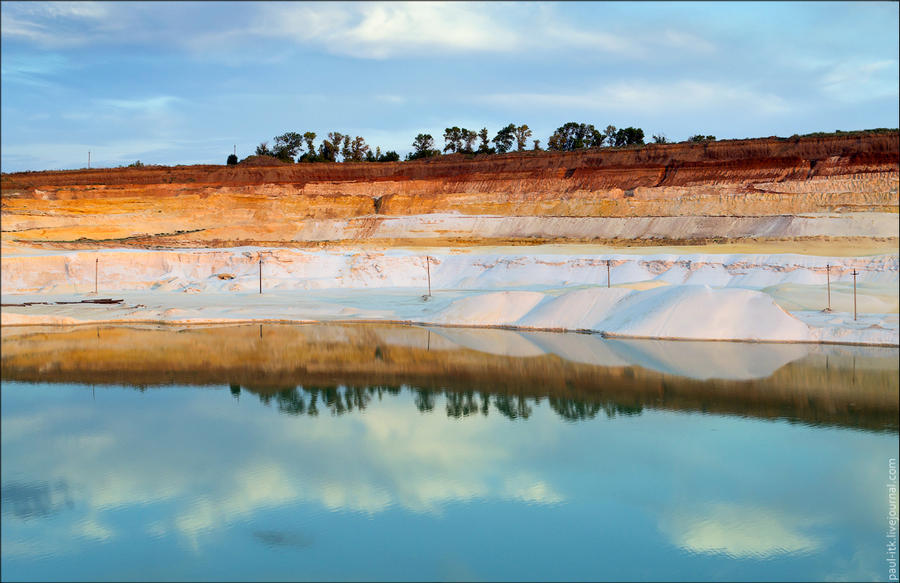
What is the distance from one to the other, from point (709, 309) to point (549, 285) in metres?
12.4

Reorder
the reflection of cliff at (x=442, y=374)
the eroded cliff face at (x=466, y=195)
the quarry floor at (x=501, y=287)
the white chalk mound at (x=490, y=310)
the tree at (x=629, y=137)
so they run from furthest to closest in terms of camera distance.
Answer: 1. the tree at (x=629, y=137)
2. the eroded cliff face at (x=466, y=195)
3. the white chalk mound at (x=490, y=310)
4. the quarry floor at (x=501, y=287)
5. the reflection of cliff at (x=442, y=374)

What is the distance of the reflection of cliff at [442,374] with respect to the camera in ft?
48.6

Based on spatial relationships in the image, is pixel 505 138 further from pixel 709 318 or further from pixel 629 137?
pixel 709 318

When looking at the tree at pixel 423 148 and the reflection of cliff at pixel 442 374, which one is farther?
the tree at pixel 423 148

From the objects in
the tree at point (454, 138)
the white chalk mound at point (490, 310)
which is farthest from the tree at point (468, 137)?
the white chalk mound at point (490, 310)

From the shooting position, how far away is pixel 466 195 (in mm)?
50094

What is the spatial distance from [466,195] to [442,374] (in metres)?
33.0

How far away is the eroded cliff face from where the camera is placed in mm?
42969

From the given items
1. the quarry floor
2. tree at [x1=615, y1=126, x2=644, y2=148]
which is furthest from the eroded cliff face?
tree at [x1=615, y1=126, x2=644, y2=148]

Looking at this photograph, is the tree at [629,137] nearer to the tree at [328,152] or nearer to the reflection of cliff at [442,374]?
the tree at [328,152]

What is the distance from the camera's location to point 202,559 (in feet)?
27.7

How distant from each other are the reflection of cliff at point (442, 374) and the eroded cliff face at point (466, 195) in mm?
20803

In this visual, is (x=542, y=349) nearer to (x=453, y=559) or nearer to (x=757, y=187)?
(x=453, y=559)

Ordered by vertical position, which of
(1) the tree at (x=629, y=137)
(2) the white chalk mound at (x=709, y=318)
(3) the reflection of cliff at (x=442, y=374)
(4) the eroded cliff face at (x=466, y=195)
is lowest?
(3) the reflection of cliff at (x=442, y=374)
